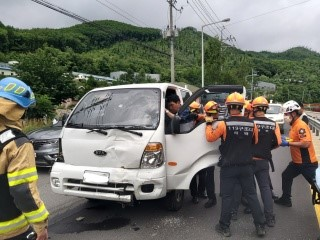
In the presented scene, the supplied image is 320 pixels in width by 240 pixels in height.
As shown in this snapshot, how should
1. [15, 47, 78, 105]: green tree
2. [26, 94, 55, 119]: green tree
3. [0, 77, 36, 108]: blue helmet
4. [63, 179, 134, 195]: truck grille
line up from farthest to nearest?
[15, 47, 78, 105]: green tree < [26, 94, 55, 119]: green tree < [63, 179, 134, 195]: truck grille < [0, 77, 36, 108]: blue helmet

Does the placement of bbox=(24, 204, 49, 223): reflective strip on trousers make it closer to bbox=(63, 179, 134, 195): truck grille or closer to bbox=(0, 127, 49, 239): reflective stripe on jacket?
bbox=(0, 127, 49, 239): reflective stripe on jacket

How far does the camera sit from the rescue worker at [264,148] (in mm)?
4859

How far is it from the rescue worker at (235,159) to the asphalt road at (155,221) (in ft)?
0.89

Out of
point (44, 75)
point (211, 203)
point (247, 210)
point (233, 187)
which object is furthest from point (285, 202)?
point (44, 75)

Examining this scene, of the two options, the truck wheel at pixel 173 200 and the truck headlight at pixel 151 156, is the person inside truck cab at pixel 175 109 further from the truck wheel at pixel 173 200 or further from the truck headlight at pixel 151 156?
the truck wheel at pixel 173 200

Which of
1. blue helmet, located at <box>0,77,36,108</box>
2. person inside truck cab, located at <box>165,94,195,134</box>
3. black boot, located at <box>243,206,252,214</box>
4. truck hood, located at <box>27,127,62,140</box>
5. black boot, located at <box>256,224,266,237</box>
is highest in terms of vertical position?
blue helmet, located at <box>0,77,36,108</box>

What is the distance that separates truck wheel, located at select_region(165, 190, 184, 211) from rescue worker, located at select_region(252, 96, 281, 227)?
1167 millimetres

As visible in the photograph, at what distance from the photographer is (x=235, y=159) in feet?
14.5

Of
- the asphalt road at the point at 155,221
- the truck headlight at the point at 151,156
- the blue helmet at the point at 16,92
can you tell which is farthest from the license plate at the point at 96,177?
the blue helmet at the point at 16,92

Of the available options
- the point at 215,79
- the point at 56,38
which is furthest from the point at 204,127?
the point at 56,38

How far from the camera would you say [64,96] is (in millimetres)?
23812

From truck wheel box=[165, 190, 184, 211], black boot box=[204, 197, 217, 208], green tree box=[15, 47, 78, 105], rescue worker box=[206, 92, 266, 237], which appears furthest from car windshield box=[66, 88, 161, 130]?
green tree box=[15, 47, 78, 105]

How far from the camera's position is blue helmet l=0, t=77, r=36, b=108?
2.17m

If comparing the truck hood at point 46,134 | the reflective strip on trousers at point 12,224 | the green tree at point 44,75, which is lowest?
the truck hood at point 46,134
